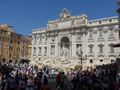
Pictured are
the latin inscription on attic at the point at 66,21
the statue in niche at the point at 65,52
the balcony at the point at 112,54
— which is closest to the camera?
the balcony at the point at 112,54

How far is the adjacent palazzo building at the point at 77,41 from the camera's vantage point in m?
31.8

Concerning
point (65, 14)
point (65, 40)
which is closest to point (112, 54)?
point (65, 40)

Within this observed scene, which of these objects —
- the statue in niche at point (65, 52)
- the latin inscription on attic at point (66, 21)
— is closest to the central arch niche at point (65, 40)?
the statue in niche at point (65, 52)

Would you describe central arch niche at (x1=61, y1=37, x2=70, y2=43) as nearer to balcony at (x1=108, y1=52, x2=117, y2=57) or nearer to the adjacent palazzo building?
the adjacent palazzo building

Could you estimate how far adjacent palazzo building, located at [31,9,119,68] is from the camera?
104ft

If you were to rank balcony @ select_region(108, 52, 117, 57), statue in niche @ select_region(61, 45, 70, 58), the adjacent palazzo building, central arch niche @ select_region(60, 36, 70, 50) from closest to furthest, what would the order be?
balcony @ select_region(108, 52, 117, 57)
the adjacent palazzo building
statue in niche @ select_region(61, 45, 70, 58)
central arch niche @ select_region(60, 36, 70, 50)

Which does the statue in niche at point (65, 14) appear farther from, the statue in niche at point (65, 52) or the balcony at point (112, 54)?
the balcony at point (112, 54)

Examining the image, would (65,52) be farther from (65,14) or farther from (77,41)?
(65,14)

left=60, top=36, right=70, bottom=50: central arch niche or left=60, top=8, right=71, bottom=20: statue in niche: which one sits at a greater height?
left=60, top=8, right=71, bottom=20: statue in niche

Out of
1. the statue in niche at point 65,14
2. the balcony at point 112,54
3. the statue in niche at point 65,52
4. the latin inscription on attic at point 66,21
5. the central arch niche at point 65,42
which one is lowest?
the balcony at point 112,54

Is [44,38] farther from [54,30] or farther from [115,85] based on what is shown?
[115,85]

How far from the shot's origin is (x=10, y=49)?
4350cm

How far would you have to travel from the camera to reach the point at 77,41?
3622 cm

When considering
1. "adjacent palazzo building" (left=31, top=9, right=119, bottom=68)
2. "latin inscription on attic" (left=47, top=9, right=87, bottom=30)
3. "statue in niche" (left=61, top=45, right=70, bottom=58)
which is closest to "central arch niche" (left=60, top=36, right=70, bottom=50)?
"adjacent palazzo building" (left=31, top=9, right=119, bottom=68)
